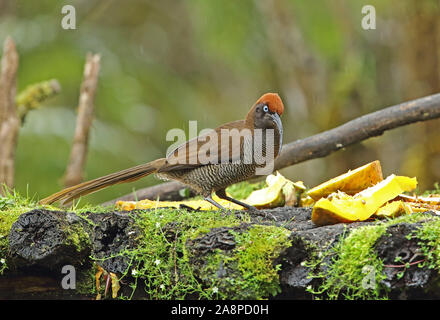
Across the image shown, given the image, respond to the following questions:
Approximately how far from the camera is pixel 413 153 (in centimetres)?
732

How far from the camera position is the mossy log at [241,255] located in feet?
8.22

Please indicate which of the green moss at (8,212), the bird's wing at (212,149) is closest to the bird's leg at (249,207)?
the bird's wing at (212,149)

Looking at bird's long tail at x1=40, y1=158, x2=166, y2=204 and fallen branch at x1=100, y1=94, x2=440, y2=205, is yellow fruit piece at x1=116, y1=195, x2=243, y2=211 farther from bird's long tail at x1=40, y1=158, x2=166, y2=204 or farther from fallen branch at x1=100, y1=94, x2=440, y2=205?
fallen branch at x1=100, y1=94, x2=440, y2=205

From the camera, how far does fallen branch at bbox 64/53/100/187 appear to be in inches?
241

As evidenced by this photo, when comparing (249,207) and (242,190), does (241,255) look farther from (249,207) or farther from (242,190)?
(242,190)

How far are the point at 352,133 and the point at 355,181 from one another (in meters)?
1.57

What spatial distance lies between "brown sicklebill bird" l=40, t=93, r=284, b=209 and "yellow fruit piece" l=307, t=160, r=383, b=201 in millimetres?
458

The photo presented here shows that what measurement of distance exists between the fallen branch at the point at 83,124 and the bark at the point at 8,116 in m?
0.58

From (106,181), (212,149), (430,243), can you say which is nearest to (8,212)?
(106,181)

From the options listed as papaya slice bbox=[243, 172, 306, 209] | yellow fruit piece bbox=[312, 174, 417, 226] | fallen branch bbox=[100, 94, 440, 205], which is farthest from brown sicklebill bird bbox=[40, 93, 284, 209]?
fallen branch bbox=[100, 94, 440, 205]

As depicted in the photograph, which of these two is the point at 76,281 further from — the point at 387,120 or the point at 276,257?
the point at 387,120

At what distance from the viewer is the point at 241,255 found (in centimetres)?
265
